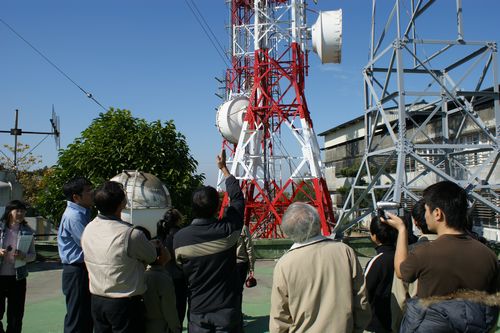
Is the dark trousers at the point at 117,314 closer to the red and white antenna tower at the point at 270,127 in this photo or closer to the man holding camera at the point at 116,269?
Answer: the man holding camera at the point at 116,269

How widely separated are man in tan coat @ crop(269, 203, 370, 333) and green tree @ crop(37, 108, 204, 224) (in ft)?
33.6

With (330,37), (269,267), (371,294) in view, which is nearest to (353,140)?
(330,37)

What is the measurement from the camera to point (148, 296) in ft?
11.4

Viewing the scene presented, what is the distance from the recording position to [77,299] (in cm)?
411

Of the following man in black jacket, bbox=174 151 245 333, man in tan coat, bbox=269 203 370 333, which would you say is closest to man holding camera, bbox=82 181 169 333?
man in black jacket, bbox=174 151 245 333

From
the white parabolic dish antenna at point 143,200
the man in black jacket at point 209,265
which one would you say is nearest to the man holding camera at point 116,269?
the man in black jacket at point 209,265

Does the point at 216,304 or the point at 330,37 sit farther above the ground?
the point at 330,37

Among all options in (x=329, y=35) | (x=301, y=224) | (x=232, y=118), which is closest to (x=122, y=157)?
(x=232, y=118)

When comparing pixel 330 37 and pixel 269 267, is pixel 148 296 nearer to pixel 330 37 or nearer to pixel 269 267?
pixel 269 267

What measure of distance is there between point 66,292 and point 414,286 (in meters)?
3.17

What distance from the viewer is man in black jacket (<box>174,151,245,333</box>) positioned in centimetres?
335

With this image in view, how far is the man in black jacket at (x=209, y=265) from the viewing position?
11.0 feet

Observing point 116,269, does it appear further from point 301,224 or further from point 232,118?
point 232,118

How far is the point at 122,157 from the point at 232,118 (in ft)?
15.9
